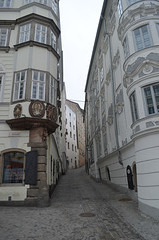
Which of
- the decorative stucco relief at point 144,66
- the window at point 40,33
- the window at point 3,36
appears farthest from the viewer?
the window at point 3,36

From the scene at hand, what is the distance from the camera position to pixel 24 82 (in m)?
11.9

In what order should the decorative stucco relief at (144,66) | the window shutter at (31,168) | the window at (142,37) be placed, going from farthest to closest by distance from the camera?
the window shutter at (31,168)
the window at (142,37)
the decorative stucco relief at (144,66)

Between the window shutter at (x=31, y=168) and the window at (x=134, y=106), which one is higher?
the window at (x=134, y=106)

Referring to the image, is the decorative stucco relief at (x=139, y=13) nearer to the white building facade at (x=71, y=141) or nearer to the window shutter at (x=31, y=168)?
the window shutter at (x=31, y=168)

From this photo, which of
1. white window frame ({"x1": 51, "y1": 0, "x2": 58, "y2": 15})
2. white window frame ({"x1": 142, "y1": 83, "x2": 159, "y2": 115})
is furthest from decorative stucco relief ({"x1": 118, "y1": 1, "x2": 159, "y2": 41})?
white window frame ({"x1": 51, "y1": 0, "x2": 58, "y2": 15})

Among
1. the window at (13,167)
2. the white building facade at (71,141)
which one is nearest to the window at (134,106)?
the window at (13,167)

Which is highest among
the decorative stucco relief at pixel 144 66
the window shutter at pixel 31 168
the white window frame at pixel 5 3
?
the white window frame at pixel 5 3

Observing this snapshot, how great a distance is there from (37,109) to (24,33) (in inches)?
265

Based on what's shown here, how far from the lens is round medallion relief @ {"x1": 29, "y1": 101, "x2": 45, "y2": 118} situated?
1079 cm

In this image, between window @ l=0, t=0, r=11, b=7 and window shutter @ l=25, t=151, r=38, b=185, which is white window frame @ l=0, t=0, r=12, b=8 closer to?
window @ l=0, t=0, r=11, b=7

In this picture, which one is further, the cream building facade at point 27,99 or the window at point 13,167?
the window at point 13,167

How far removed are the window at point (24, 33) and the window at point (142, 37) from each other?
7.87 metres

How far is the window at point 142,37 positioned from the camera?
9.75m

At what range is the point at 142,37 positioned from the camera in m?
9.87
